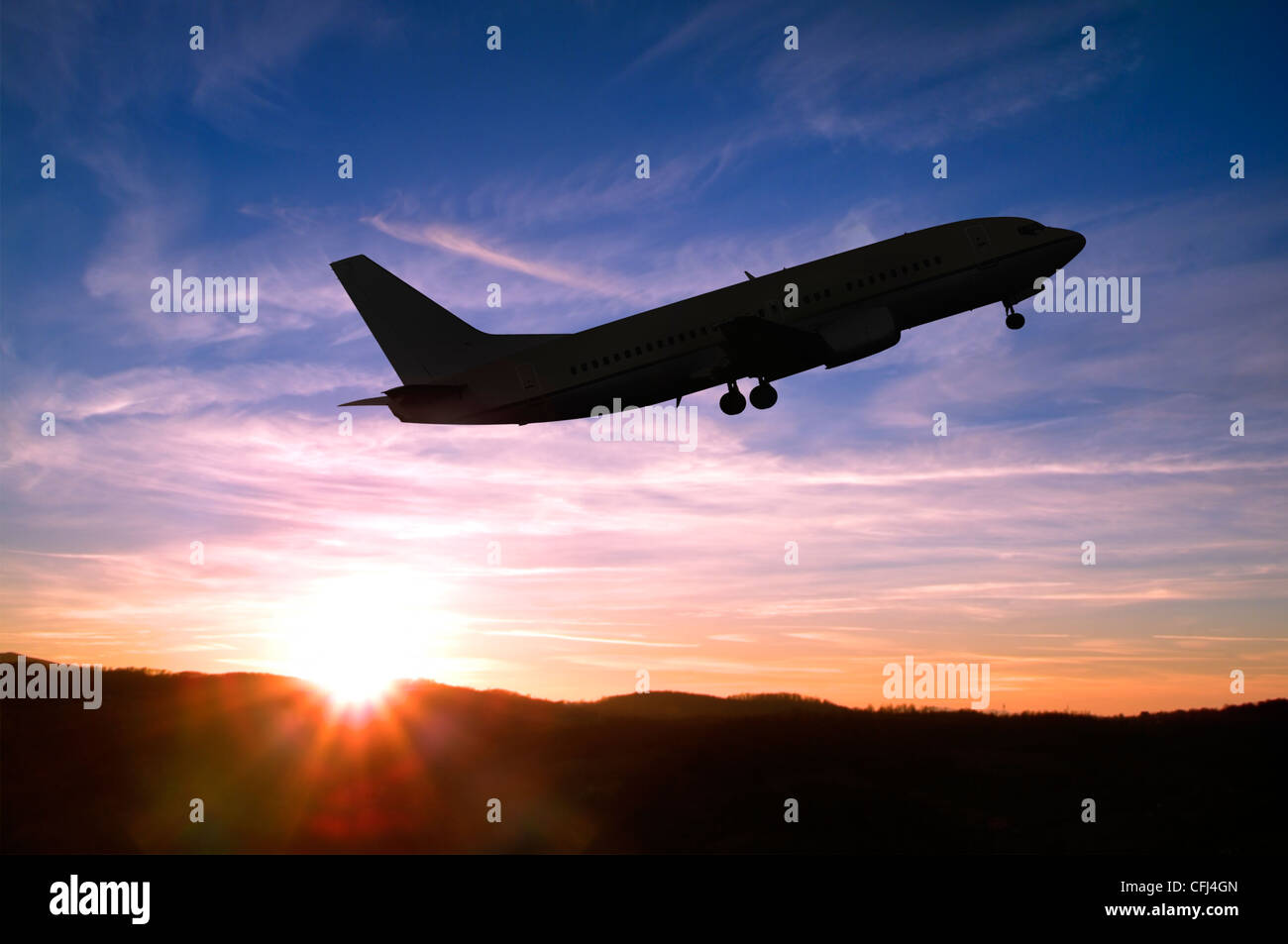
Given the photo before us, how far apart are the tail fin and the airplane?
0.05 meters

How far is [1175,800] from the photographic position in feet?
181

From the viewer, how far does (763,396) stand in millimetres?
40875

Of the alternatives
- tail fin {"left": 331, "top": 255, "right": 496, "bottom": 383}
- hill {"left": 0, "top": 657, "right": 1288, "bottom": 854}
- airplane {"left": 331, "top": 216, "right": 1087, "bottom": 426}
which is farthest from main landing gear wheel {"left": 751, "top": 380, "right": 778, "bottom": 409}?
hill {"left": 0, "top": 657, "right": 1288, "bottom": 854}

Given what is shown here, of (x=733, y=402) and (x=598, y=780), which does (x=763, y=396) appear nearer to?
(x=733, y=402)

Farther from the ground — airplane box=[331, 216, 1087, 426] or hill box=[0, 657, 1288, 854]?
airplane box=[331, 216, 1087, 426]

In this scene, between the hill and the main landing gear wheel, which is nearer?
the main landing gear wheel

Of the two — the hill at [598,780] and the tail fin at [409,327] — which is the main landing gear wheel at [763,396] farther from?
the hill at [598,780]

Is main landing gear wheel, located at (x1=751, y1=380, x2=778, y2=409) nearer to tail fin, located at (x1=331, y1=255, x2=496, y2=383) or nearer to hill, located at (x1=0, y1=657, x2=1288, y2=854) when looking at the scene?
tail fin, located at (x1=331, y1=255, x2=496, y2=383)

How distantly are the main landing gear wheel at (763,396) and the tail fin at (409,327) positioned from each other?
13020 mm

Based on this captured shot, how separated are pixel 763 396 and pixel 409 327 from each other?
17.7 metres

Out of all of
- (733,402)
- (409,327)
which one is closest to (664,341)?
(733,402)

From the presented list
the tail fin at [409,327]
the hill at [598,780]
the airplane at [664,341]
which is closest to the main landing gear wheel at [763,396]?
the airplane at [664,341]

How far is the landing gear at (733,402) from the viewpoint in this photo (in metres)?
42.2

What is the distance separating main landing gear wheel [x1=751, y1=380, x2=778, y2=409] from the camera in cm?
4069
